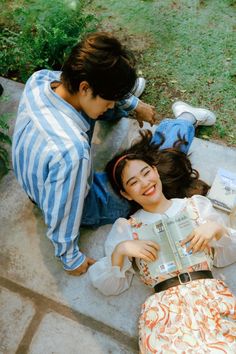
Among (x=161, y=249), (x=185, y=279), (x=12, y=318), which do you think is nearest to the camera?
(x=185, y=279)

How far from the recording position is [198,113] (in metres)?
3.08

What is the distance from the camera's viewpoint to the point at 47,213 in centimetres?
216

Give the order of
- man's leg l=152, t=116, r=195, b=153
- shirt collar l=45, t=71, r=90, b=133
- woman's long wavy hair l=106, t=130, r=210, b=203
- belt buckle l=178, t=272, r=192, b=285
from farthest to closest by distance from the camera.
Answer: man's leg l=152, t=116, r=195, b=153, woman's long wavy hair l=106, t=130, r=210, b=203, belt buckle l=178, t=272, r=192, b=285, shirt collar l=45, t=71, r=90, b=133

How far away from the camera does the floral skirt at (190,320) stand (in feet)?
6.57

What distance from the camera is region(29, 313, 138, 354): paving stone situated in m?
2.32

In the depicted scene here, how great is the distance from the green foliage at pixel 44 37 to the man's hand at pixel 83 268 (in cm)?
176

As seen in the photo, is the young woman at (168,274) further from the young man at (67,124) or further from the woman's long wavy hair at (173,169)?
the young man at (67,124)

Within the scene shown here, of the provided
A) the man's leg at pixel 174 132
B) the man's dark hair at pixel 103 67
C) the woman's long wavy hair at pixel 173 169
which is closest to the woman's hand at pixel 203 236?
the woman's long wavy hair at pixel 173 169

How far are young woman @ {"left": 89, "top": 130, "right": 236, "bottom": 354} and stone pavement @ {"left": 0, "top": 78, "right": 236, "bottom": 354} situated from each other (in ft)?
0.44

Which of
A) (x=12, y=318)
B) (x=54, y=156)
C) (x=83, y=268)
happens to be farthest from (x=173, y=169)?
(x=12, y=318)

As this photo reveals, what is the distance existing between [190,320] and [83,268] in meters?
0.76

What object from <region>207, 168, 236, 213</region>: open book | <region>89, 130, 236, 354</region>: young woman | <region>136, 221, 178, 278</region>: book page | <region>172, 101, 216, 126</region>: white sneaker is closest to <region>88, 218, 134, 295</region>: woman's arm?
<region>89, 130, 236, 354</region>: young woman

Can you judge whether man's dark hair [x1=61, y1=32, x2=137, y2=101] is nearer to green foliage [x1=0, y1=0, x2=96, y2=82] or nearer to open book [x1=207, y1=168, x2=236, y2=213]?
open book [x1=207, y1=168, x2=236, y2=213]

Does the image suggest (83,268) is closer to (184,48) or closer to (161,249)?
(161,249)
